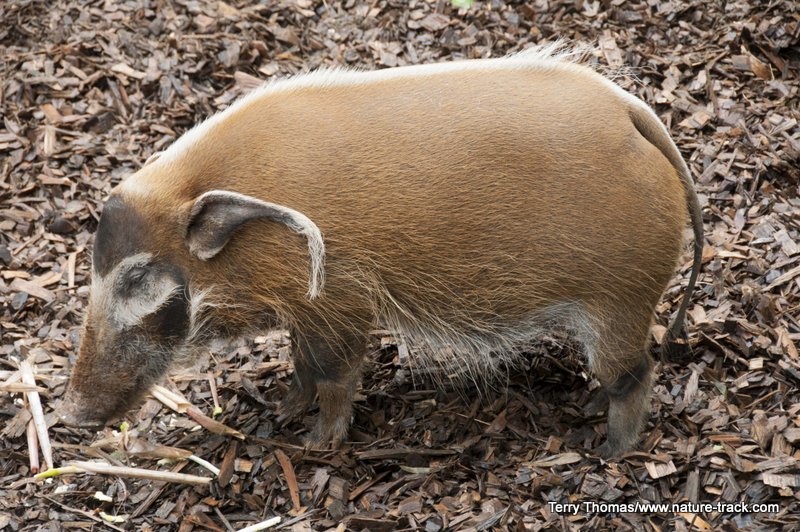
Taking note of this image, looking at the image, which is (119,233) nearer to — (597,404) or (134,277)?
(134,277)

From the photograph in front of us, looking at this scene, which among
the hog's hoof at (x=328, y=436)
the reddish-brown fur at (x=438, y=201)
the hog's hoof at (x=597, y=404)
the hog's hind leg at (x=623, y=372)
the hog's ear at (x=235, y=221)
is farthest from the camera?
the hog's hoof at (x=597, y=404)

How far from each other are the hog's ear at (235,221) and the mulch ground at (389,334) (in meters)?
0.62

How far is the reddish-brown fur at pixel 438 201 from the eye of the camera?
12.0ft

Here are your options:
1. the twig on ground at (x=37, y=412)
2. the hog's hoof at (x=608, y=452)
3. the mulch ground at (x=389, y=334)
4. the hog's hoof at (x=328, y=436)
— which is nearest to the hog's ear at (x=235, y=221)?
the mulch ground at (x=389, y=334)

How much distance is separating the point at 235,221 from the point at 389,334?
1.43 metres

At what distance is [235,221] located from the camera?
357 cm

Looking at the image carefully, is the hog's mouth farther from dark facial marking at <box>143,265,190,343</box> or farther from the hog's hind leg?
the hog's hind leg

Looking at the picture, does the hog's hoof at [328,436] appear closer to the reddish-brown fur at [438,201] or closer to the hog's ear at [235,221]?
the reddish-brown fur at [438,201]

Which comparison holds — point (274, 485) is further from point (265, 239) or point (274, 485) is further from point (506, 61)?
point (506, 61)

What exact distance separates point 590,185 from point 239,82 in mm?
2987

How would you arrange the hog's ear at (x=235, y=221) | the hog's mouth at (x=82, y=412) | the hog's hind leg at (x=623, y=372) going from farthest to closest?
the hog's mouth at (x=82, y=412)
the hog's hind leg at (x=623, y=372)
the hog's ear at (x=235, y=221)

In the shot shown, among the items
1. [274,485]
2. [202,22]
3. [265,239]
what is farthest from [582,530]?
[202,22]

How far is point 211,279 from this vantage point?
375 cm

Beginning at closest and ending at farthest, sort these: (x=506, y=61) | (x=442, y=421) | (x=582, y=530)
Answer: (x=582, y=530)
(x=506, y=61)
(x=442, y=421)
